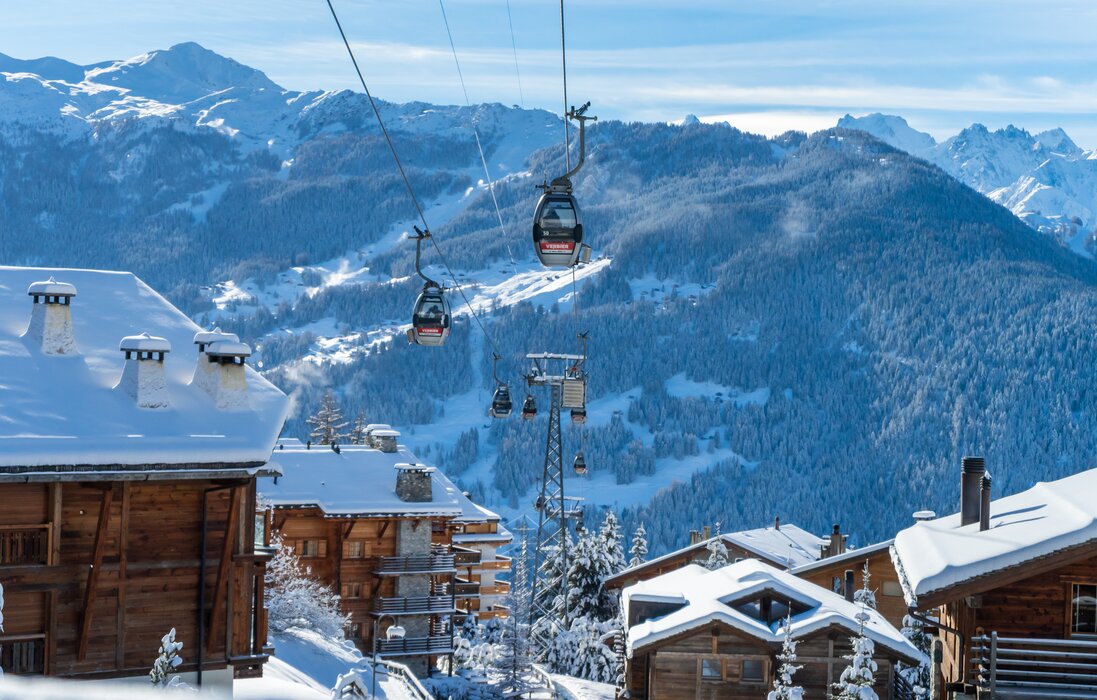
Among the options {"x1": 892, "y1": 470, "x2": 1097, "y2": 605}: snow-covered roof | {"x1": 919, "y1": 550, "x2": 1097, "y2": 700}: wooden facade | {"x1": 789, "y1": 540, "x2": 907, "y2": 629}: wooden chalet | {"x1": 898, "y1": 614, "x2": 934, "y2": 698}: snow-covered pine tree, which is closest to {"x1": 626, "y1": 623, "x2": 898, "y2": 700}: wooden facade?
{"x1": 898, "y1": 614, "x2": 934, "y2": 698}: snow-covered pine tree

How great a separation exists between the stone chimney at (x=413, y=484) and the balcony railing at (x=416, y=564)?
195 centimetres

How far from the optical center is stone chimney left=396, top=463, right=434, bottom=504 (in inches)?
1702

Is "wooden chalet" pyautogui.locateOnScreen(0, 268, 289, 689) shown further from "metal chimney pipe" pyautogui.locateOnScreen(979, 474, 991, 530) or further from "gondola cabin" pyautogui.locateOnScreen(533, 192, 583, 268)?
"metal chimney pipe" pyautogui.locateOnScreen(979, 474, 991, 530)

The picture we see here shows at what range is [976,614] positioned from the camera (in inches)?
764

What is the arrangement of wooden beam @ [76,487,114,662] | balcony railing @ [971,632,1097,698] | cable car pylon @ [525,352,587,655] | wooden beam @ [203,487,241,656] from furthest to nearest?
cable car pylon @ [525,352,587,655]
wooden beam @ [203,487,241,656]
balcony railing @ [971,632,1097,698]
wooden beam @ [76,487,114,662]

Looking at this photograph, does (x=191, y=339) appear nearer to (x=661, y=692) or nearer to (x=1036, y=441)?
(x=661, y=692)

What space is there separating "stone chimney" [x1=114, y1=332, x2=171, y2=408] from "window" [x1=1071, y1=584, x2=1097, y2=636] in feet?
45.2

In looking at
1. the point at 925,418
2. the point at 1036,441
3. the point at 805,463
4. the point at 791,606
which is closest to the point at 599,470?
the point at 805,463

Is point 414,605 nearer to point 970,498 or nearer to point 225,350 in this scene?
point 970,498

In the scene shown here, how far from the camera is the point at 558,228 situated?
15.9 m

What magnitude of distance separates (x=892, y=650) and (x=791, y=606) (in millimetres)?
2730

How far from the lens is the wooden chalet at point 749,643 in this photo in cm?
2802

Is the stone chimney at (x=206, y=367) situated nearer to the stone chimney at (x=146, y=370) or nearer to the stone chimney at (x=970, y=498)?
the stone chimney at (x=146, y=370)

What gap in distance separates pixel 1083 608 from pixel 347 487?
2819 cm
